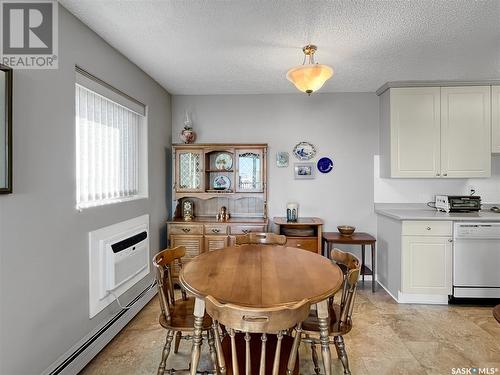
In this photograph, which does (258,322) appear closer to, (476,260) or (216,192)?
(216,192)

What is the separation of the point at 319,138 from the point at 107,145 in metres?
2.57

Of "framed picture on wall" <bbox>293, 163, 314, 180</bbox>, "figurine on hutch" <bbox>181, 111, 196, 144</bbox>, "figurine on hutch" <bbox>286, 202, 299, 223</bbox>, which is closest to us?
"figurine on hutch" <bbox>286, 202, 299, 223</bbox>

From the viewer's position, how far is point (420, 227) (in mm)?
2988

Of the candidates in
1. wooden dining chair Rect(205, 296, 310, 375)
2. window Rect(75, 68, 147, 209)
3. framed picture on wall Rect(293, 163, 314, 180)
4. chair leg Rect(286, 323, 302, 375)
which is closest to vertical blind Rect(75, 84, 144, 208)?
window Rect(75, 68, 147, 209)

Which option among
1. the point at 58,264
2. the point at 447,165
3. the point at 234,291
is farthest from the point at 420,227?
the point at 58,264

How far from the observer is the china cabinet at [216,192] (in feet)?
11.0

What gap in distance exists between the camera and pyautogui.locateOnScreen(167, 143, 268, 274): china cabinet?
334 cm

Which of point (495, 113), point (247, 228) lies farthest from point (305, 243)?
point (495, 113)

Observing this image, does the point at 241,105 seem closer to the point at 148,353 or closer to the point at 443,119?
the point at 443,119

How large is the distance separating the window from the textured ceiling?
0.46 meters

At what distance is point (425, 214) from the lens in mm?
3168

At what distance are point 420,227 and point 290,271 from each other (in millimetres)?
2056

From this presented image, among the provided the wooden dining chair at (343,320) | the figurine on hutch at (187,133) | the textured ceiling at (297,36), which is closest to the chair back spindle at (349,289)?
the wooden dining chair at (343,320)

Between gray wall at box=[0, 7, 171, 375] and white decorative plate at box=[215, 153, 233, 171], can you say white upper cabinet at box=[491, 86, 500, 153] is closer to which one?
white decorative plate at box=[215, 153, 233, 171]
